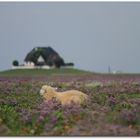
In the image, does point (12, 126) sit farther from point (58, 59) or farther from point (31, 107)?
point (58, 59)

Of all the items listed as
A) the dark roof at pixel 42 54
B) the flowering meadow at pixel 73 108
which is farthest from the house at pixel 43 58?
the flowering meadow at pixel 73 108

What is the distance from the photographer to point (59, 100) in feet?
24.1

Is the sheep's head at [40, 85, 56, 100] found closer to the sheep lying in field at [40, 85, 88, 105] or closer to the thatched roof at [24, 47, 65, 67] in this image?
the sheep lying in field at [40, 85, 88, 105]

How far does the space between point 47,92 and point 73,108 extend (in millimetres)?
692

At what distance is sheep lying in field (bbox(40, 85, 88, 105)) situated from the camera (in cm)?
722

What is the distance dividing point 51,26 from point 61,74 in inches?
29.5

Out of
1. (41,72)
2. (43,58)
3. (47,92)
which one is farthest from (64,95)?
(43,58)

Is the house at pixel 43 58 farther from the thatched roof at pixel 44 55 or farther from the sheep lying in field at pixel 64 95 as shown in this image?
the sheep lying in field at pixel 64 95

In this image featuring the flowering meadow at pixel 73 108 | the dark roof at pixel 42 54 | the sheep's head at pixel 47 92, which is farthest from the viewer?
the sheep's head at pixel 47 92

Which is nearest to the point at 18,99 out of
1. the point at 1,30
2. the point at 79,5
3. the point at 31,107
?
the point at 31,107

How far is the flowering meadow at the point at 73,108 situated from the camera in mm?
6145

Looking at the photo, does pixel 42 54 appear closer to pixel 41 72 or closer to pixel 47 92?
pixel 41 72

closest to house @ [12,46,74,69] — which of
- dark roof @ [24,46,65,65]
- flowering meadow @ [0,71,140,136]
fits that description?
dark roof @ [24,46,65,65]

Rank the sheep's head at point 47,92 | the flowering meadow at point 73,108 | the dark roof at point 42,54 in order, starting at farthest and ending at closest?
the sheep's head at point 47,92 → the dark roof at point 42,54 → the flowering meadow at point 73,108
